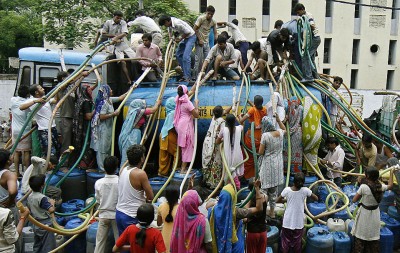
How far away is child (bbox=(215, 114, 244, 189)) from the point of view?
22.6ft

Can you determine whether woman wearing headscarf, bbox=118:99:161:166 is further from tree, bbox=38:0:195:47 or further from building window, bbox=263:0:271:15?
building window, bbox=263:0:271:15

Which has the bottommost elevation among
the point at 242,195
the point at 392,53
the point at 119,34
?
the point at 242,195

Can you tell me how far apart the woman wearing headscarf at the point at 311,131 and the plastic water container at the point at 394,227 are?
160 centimetres

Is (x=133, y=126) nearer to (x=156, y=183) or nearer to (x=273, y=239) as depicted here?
(x=156, y=183)

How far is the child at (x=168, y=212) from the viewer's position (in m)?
4.79

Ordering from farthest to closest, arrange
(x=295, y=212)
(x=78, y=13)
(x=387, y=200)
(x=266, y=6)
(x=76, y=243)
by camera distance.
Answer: (x=266, y=6) → (x=78, y=13) → (x=387, y=200) → (x=76, y=243) → (x=295, y=212)

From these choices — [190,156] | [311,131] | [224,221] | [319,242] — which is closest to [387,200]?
[311,131]

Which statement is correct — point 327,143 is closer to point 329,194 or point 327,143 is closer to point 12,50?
point 329,194

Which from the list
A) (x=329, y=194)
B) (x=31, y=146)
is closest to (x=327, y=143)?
(x=329, y=194)

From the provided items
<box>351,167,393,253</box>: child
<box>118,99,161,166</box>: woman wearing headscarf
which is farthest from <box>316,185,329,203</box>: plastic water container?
<box>118,99,161,166</box>: woman wearing headscarf

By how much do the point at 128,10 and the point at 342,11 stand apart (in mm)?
13694

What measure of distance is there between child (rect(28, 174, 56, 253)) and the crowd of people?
0.01m

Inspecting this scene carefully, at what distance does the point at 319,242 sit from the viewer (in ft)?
20.4

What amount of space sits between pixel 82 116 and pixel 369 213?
4871 millimetres
